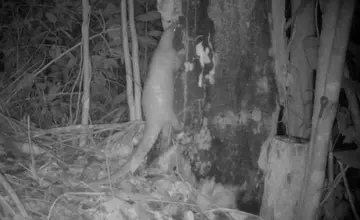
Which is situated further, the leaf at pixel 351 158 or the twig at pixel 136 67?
the twig at pixel 136 67

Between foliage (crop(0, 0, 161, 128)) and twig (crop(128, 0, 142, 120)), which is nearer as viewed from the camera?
twig (crop(128, 0, 142, 120))

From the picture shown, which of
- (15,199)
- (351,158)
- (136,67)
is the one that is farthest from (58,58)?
(351,158)

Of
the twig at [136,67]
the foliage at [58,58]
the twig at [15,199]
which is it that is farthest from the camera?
the foliage at [58,58]

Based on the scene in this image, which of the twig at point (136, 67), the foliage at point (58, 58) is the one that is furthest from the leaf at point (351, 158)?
the foliage at point (58, 58)

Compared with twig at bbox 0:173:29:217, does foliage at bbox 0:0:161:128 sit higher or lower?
higher

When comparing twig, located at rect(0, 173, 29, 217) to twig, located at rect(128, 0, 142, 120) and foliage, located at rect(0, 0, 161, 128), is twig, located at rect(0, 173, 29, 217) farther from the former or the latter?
foliage, located at rect(0, 0, 161, 128)

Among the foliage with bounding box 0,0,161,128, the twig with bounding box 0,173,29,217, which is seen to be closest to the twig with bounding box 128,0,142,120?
the foliage with bounding box 0,0,161,128

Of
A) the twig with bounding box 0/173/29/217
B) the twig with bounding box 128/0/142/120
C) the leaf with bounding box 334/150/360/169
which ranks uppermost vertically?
the twig with bounding box 128/0/142/120

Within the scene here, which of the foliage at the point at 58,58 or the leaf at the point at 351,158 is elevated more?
the foliage at the point at 58,58

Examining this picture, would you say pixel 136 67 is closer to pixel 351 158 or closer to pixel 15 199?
pixel 15 199

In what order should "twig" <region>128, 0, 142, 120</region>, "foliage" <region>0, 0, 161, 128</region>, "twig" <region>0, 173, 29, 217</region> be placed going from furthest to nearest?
1. "foliage" <region>0, 0, 161, 128</region>
2. "twig" <region>128, 0, 142, 120</region>
3. "twig" <region>0, 173, 29, 217</region>

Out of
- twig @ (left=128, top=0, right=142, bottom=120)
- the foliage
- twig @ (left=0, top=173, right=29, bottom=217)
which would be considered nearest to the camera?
twig @ (left=0, top=173, right=29, bottom=217)

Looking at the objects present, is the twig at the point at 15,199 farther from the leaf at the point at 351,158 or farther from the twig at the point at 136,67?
the leaf at the point at 351,158

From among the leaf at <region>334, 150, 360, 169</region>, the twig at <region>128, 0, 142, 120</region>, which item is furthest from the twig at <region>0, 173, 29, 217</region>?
the leaf at <region>334, 150, 360, 169</region>
